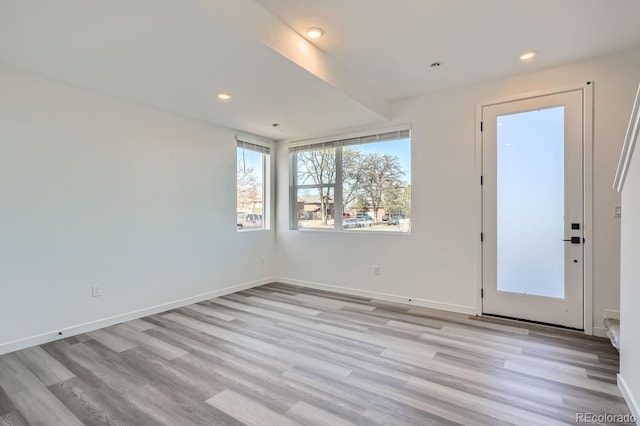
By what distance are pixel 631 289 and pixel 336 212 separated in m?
3.41

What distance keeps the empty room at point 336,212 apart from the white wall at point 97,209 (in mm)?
20

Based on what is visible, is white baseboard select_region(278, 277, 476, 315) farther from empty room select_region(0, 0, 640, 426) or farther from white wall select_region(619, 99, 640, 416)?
white wall select_region(619, 99, 640, 416)

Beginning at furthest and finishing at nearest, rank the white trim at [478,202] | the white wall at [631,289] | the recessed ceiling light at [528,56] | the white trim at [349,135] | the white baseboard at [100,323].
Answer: the white trim at [349,135] < the white trim at [478,202] < the recessed ceiling light at [528,56] < the white baseboard at [100,323] < the white wall at [631,289]

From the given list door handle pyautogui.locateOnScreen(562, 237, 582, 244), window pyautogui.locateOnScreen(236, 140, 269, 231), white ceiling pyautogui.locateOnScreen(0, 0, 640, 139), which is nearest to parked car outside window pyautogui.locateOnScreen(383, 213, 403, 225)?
white ceiling pyautogui.locateOnScreen(0, 0, 640, 139)

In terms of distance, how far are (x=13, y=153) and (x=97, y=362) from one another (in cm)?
191

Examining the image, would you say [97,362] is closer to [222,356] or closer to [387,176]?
[222,356]

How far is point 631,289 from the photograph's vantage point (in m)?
1.96

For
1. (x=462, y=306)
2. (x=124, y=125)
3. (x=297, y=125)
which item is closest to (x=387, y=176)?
(x=297, y=125)

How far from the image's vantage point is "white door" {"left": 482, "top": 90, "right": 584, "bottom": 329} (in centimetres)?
321

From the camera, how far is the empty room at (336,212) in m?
2.09

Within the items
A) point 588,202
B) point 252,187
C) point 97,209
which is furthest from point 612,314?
point 97,209

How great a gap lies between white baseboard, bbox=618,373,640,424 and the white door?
3.96 feet

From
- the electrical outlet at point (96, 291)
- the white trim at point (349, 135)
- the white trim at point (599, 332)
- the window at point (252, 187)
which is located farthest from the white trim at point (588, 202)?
the electrical outlet at point (96, 291)

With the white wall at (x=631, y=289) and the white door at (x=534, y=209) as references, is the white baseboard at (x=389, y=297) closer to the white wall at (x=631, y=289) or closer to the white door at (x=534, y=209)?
the white door at (x=534, y=209)
